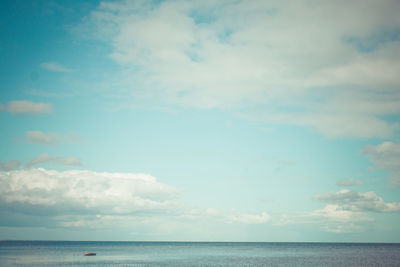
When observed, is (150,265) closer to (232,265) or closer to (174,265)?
(174,265)

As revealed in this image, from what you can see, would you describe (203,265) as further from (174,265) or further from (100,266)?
(100,266)

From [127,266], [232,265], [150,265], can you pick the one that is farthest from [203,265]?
[127,266]

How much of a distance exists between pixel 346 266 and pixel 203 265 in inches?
1404

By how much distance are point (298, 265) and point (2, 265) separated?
74.7 m

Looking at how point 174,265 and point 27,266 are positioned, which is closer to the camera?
point 27,266

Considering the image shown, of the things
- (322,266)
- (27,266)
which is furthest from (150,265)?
(322,266)

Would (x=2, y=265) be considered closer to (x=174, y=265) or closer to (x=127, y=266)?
(x=127, y=266)

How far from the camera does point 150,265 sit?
84375 mm

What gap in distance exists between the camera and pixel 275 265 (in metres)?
83.4

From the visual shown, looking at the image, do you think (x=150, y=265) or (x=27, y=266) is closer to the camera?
(x=27, y=266)

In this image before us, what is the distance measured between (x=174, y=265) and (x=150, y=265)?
6196mm

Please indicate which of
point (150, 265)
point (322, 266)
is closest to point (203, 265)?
point (150, 265)

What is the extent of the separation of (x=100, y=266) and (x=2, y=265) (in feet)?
80.5

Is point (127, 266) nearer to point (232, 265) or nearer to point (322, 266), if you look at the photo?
point (232, 265)
